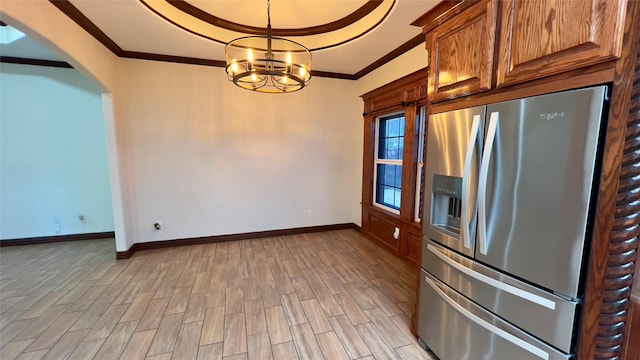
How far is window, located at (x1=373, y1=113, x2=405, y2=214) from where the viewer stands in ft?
12.7

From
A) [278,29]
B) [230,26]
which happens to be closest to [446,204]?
[278,29]

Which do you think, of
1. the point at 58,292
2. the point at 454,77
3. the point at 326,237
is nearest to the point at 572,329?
the point at 454,77

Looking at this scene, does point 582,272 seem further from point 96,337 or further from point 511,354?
point 96,337

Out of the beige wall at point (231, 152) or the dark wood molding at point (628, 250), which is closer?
the dark wood molding at point (628, 250)

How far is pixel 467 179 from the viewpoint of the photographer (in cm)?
149

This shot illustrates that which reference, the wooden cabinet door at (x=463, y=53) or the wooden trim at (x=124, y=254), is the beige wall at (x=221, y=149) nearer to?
the wooden trim at (x=124, y=254)

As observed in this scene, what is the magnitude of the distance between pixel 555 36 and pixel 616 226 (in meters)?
0.83

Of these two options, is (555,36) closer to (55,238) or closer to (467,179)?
(467,179)

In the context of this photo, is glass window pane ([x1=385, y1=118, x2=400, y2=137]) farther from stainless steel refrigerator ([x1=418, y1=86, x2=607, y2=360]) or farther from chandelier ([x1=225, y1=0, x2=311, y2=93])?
stainless steel refrigerator ([x1=418, y1=86, x2=607, y2=360])

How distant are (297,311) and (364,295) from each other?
733 millimetres

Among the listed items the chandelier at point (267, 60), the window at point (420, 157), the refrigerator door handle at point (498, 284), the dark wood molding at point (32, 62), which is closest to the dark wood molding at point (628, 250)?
the refrigerator door handle at point (498, 284)

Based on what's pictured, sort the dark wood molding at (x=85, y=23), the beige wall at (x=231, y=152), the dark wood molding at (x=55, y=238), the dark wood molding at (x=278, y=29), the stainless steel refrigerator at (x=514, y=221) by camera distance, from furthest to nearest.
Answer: the dark wood molding at (x=55, y=238), the beige wall at (x=231, y=152), the dark wood molding at (x=278, y=29), the dark wood molding at (x=85, y=23), the stainless steel refrigerator at (x=514, y=221)

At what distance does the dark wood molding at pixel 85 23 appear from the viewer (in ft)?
7.78

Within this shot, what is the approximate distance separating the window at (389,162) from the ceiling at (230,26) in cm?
95
